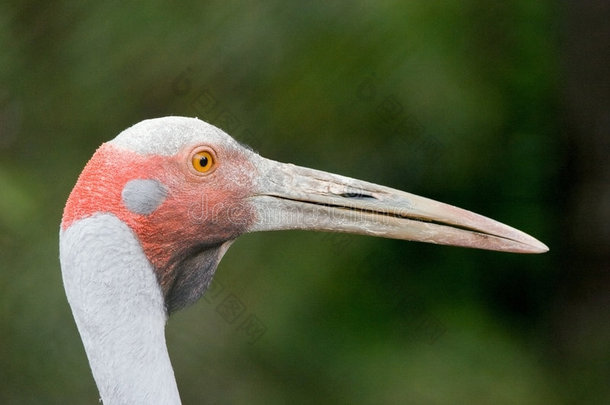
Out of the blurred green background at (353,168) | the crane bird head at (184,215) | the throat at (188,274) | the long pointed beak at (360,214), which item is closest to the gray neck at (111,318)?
the crane bird head at (184,215)

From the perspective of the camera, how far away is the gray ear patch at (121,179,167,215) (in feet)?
8.49

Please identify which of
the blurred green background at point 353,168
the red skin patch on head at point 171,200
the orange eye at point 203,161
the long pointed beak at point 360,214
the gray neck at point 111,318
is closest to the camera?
the gray neck at point 111,318

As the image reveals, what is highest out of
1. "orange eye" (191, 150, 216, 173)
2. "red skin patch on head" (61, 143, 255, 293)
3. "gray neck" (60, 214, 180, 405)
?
"orange eye" (191, 150, 216, 173)

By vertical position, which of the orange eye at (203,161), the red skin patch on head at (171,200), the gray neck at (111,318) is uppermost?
the orange eye at (203,161)

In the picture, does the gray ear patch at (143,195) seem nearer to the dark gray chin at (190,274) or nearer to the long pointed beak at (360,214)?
the dark gray chin at (190,274)

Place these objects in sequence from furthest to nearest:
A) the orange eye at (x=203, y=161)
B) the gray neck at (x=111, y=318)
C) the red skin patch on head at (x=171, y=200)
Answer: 1. the orange eye at (x=203, y=161)
2. the red skin patch on head at (x=171, y=200)
3. the gray neck at (x=111, y=318)

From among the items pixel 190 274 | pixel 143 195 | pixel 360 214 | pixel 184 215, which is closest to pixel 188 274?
Result: pixel 190 274

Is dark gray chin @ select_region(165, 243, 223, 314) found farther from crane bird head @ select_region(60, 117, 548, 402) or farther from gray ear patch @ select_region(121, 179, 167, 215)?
gray ear patch @ select_region(121, 179, 167, 215)

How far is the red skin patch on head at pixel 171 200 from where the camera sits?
2.57 m

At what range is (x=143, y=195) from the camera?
8.58 feet

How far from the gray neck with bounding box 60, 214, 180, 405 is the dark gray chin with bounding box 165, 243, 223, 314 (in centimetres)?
25

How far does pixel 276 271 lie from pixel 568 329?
1.97m

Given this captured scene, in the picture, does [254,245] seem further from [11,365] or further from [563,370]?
[563,370]

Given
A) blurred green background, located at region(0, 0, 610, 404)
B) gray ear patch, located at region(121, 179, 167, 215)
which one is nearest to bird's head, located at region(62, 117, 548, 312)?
gray ear patch, located at region(121, 179, 167, 215)
